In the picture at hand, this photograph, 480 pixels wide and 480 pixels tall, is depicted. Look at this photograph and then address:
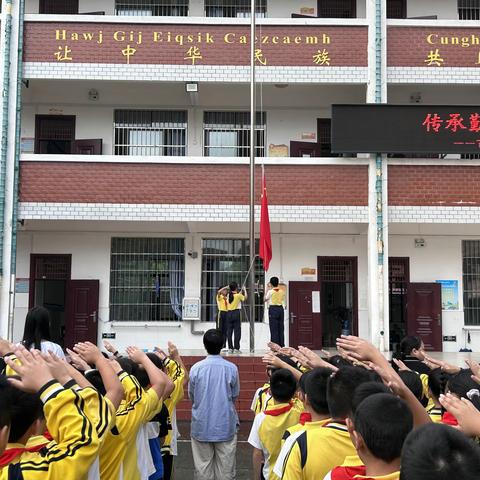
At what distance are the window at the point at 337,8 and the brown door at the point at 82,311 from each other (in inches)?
337

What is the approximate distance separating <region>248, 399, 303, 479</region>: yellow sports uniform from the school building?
8352 millimetres

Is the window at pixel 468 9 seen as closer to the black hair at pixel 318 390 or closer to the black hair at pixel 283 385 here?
the black hair at pixel 283 385

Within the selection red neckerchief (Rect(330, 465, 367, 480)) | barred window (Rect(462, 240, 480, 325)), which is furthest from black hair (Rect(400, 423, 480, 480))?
barred window (Rect(462, 240, 480, 325))

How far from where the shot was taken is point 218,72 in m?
12.4

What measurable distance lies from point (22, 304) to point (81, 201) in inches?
129

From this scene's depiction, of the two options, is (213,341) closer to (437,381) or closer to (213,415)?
(213,415)

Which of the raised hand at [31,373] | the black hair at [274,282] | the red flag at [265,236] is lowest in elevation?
the raised hand at [31,373]

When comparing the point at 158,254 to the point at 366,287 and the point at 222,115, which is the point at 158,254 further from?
the point at 366,287

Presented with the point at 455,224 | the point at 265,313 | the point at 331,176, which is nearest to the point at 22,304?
the point at 265,313

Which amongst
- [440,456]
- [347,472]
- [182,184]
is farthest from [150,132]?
[440,456]

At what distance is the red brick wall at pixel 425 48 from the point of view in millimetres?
12297

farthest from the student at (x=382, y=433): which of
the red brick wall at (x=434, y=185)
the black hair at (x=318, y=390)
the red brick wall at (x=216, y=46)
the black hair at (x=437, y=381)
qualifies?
the red brick wall at (x=216, y=46)

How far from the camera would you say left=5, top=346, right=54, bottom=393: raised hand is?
192 centimetres

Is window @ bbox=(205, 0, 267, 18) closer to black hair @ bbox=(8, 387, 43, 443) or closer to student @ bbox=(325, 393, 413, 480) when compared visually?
black hair @ bbox=(8, 387, 43, 443)
